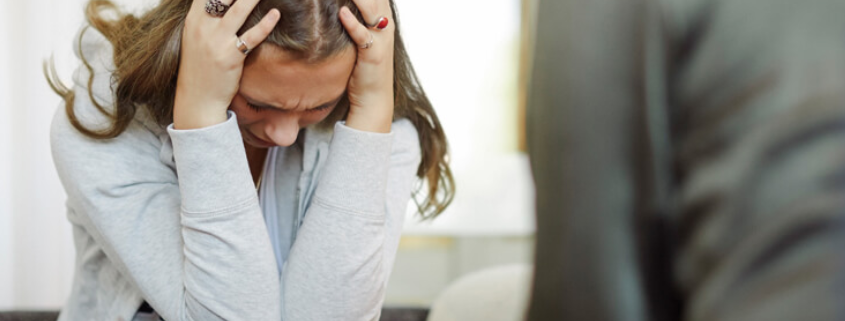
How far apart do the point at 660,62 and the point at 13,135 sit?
2736 mm

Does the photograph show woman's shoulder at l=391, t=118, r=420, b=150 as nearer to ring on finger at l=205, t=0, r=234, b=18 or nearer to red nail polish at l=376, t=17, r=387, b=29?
red nail polish at l=376, t=17, r=387, b=29

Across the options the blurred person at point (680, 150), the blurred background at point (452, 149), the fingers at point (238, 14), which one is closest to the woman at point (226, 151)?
the fingers at point (238, 14)

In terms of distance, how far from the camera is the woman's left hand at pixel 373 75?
41.3 inches

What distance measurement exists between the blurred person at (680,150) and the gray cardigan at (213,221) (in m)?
0.74

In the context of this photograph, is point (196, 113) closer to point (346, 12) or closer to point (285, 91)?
point (285, 91)

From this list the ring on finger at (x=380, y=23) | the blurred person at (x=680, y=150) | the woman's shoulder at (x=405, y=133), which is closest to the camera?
the blurred person at (x=680, y=150)

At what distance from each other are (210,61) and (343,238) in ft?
0.98

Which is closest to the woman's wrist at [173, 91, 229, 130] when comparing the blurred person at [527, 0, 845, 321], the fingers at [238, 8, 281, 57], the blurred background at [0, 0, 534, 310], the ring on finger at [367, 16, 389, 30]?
the fingers at [238, 8, 281, 57]

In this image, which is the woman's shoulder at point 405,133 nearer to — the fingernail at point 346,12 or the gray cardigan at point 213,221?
the gray cardigan at point 213,221

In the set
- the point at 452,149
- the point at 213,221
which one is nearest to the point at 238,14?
the point at 213,221

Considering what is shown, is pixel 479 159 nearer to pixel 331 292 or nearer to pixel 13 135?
pixel 13 135

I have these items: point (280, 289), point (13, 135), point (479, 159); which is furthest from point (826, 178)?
point (479, 159)

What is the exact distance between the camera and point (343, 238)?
1.08 metres

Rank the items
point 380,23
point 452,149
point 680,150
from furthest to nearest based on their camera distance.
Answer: point 452,149, point 380,23, point 680,150
